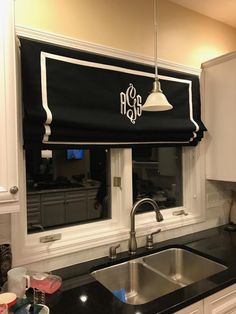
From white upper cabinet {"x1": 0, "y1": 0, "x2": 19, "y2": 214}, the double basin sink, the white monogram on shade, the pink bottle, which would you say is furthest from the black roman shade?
the double basin sink

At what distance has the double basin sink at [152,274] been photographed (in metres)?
1.72

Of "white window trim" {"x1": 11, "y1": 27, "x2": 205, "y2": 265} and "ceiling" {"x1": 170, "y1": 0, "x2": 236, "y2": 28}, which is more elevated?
"ceiling" {"x1": 170, "y1": 0, "x2": 236, "y2": 28}

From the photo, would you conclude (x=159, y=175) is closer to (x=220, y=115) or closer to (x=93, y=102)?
(x=220, y=115)

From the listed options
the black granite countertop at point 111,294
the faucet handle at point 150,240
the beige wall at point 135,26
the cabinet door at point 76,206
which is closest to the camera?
the black granite countertop at point 111,294

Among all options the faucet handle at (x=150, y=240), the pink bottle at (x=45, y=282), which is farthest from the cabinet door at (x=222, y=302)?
the pink bottle at (x=45, y=282)

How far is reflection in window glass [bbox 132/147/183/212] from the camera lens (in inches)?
83.2

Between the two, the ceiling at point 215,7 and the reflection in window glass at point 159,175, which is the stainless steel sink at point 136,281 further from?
the ceiling at point 215,7

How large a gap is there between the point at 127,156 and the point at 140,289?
895 mm

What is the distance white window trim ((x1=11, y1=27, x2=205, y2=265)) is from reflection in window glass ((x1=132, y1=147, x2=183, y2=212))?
67mm

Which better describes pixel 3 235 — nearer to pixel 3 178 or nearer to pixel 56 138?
pixel 3 178

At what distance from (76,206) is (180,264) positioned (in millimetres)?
867

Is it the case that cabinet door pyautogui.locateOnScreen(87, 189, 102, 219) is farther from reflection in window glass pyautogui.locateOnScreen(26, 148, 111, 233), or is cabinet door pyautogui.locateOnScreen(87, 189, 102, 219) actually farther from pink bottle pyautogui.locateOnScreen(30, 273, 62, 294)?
pink bottle pyautogui.locateOnScreen(30, 273, 62, 294)

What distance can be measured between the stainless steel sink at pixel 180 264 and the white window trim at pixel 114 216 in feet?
0.64

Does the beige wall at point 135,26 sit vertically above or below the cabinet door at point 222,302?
above
